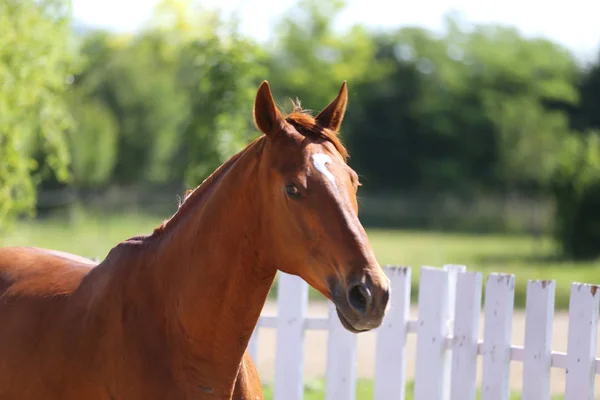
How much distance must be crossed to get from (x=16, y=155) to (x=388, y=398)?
4715mm

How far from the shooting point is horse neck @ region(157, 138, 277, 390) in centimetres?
279

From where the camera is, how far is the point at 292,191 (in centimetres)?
262

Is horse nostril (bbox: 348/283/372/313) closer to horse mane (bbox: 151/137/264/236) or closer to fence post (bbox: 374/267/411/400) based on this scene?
horse mane (bbox: 151/137/264/236)

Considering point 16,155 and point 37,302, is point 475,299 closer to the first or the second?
point 37,302

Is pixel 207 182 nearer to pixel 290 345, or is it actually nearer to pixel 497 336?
pixel 497 336

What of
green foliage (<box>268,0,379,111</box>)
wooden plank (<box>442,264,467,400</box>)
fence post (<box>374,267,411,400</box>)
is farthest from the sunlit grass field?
green foliage (<box>268,0,379,111</box>)

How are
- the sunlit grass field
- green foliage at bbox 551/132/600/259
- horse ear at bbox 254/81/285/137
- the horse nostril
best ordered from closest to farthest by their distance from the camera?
the horse nostril, horse ear at bbox 254/81/285/137, the sunlit grass field, green foliage at bbox 551/132/600/259

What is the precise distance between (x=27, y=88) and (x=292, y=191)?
6.30 m

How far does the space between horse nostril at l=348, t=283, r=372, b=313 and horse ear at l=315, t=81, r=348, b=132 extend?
763 mm

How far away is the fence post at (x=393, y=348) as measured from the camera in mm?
5137

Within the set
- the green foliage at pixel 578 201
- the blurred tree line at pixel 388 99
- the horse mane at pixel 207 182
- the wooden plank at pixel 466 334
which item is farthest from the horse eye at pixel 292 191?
the blurred tree line at pixel 388 99

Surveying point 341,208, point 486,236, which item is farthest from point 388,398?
point 486,236

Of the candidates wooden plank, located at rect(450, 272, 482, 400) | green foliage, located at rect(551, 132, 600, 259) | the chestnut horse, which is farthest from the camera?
green foliage, located at rect(551, 132, 600, 259)

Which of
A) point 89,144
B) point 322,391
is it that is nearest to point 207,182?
point 322,391
